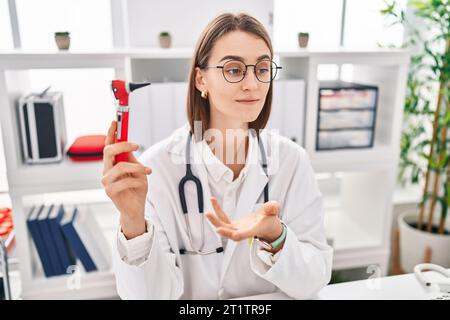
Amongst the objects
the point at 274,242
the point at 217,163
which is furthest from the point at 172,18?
the point at 274,242

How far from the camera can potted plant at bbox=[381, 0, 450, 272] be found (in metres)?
1.65

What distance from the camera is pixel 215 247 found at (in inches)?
35.4

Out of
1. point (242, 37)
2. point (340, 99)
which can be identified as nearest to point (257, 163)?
point (242, 37)

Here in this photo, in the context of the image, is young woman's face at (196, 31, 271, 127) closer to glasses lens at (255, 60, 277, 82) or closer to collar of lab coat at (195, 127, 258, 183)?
glasses lens at (255, 60, 277, 82)

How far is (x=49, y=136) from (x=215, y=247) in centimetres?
78

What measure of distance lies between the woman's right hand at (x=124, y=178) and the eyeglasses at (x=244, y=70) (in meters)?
0.19

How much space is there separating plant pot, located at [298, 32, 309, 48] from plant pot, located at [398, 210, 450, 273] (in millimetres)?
1035

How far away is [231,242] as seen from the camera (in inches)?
35.2

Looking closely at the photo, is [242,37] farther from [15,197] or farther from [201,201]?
[15,197]

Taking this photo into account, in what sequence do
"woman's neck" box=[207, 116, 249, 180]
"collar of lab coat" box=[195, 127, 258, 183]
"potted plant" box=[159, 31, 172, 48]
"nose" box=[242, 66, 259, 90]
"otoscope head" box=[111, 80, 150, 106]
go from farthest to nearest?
"potted plant" box=[159, 31, 172, 48], "collar of lab coat" box=[195, 127, 258, 183], "woman's neck" box=[207, 116, 249, 180], "nose" box=[242, 66, 259, 90], "otoscope head" box=[111, 80, 150, 106]

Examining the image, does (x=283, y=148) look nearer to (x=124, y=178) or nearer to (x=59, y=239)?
(x=124, y=178)

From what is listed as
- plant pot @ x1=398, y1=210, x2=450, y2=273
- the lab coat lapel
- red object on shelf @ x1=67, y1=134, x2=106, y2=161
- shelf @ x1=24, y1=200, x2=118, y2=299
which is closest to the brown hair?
the lab coat lapel

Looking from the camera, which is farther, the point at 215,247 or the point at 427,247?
the point at 427,247

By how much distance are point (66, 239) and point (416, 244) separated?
1.50 metres
